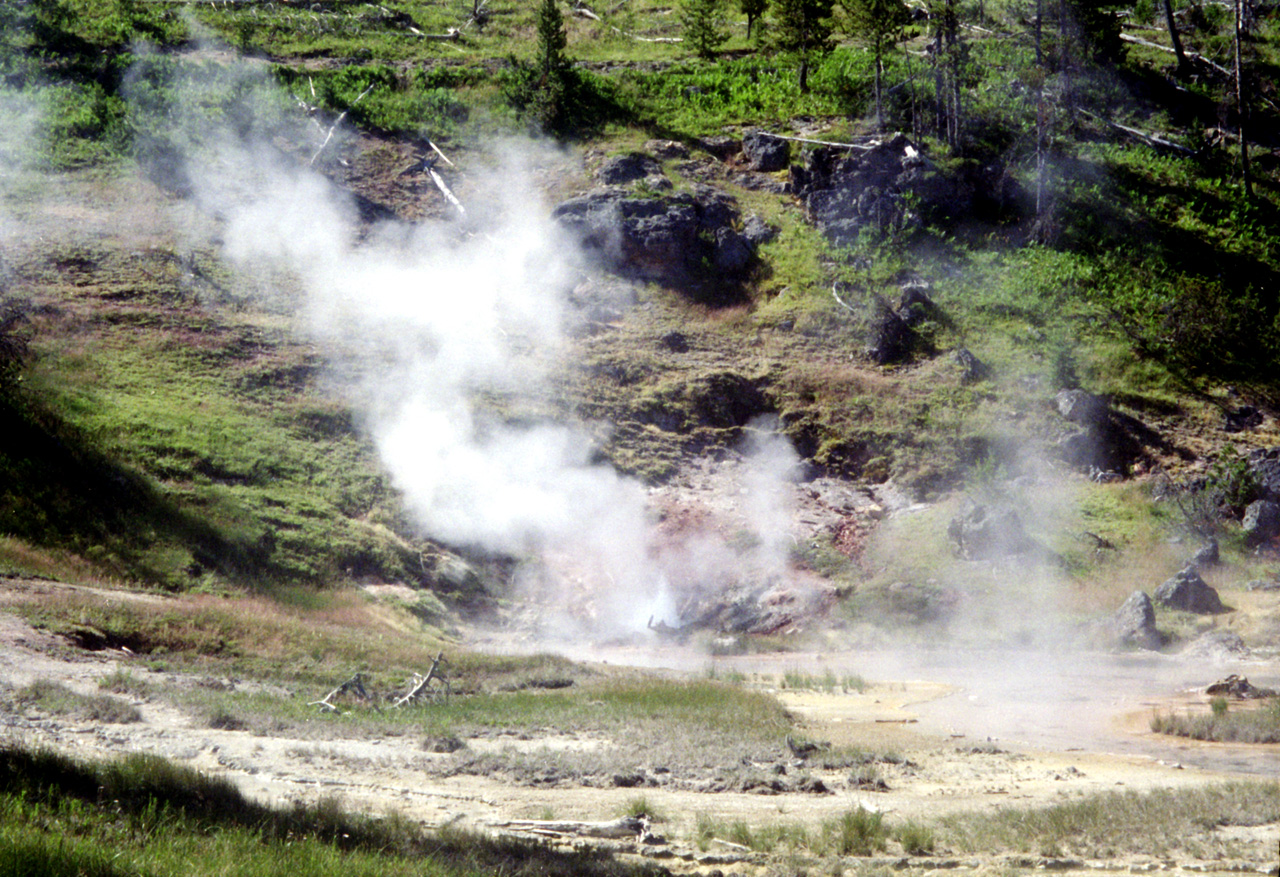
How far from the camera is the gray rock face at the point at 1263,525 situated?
25844 mm

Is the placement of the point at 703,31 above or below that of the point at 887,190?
above

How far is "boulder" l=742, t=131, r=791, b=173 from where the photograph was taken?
45125 millimetres

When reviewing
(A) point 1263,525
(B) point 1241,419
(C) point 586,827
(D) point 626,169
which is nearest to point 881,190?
(D) point 626,169

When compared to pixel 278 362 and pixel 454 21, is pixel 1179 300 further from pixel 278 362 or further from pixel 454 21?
pixel 454 21

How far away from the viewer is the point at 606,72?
54438 mm

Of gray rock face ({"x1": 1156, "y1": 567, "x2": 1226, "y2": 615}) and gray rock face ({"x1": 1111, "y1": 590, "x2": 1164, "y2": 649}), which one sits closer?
gray rock face ({"x1": 1111, "y1": 590, "x2": 1164, "y2": 649})

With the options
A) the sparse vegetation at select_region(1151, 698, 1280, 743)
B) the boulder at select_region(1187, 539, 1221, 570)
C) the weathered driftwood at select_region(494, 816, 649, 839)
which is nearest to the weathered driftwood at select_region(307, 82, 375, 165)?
the boulder at select_region(1187, 539, 1221, 570)

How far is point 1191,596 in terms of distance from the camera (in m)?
22.8

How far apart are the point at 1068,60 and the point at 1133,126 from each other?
8936 millimetres

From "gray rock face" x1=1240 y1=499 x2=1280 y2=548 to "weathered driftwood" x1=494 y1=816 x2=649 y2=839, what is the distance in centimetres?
2394

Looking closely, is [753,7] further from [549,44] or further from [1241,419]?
[1241,419]

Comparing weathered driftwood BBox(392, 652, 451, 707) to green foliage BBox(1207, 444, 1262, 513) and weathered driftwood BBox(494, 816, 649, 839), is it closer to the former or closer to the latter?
weathered driftwood BBox(494, 816, 649, 839)

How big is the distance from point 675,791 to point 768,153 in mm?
39413

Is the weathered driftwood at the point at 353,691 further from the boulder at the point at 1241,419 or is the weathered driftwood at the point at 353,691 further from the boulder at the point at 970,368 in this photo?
the boulder at the point at 1241,419
